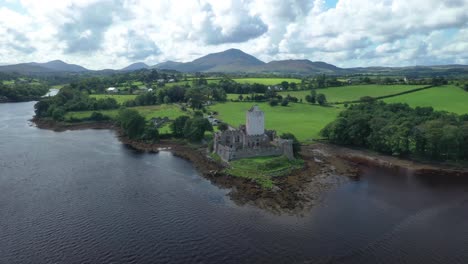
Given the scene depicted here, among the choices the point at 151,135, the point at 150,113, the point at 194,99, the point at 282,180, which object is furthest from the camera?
the point at 194,99

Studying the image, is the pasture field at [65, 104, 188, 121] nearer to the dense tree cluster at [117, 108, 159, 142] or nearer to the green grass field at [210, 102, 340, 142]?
the green grass field at [210, 102, 340, 142]

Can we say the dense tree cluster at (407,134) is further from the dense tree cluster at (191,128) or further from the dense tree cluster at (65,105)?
the dense tree cluster at (65,105)

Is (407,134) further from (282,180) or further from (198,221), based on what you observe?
(198,221)

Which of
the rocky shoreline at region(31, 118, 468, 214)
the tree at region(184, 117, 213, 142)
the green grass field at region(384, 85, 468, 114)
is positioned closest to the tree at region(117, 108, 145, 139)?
the rocky shoreline at region(31, 118, 468, 214)

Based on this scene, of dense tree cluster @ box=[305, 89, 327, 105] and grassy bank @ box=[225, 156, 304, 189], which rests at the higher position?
dense tree cluster @ box=[305, 89, 327, 105]

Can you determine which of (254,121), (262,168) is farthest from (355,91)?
(262,168)

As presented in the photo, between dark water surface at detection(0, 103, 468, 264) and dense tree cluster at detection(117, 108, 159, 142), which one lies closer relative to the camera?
dark water surface at detection(0, 103, 468, 264)
